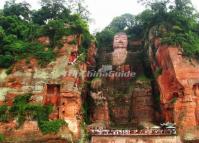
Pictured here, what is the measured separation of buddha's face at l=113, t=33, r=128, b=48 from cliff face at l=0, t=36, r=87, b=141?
31.5 ft

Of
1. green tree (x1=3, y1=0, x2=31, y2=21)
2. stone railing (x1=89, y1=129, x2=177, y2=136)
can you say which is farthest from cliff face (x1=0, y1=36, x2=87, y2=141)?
green tree (x1=3, y1=0, x2=31, y2=21)

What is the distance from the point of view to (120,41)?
134 ft

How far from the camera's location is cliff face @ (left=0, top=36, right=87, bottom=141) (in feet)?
93.2

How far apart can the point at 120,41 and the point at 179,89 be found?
13.2 meters

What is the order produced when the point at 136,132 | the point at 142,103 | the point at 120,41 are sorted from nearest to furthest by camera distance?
1. the point at 136,132
2. the point at 142,103
3. the point at 120,41

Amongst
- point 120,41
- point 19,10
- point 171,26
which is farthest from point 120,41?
point 19,10

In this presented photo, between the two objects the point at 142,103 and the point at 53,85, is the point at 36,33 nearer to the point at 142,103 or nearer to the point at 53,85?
the point at 53,85

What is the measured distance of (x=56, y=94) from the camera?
2942cm

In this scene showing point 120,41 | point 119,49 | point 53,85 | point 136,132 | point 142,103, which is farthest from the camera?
→ point 120,41

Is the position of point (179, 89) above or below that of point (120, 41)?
below

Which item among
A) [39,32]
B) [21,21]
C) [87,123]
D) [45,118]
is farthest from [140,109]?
[21,21]

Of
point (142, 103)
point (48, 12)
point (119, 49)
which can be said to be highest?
point (48, 12)

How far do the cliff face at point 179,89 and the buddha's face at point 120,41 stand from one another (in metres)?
7.60

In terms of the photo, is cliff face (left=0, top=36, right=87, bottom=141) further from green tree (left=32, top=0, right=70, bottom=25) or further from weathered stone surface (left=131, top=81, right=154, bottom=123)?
green tree (left=32, top=0, right=70, bottom=25)
